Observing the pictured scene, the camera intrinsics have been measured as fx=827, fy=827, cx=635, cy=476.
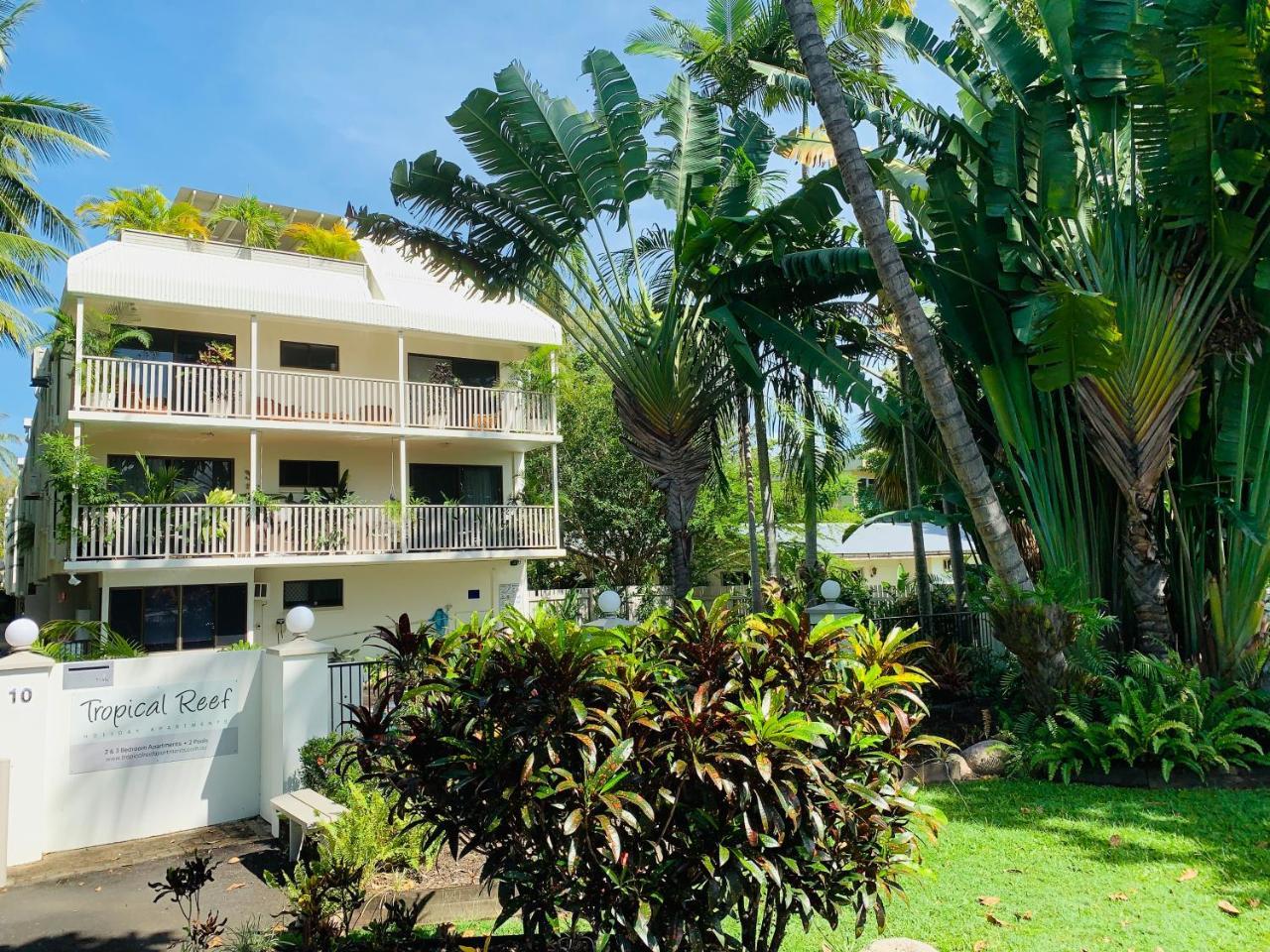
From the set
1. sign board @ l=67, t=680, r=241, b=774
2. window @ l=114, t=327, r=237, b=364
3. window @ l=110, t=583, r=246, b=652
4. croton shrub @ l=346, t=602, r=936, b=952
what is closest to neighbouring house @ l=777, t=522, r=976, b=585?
window @ l=110, t=583, r=246, b=652

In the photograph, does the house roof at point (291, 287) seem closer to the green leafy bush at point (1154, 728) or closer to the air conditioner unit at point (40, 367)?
the air conditioner unit at point (40, 367)

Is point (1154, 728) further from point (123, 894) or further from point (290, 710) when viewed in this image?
point (123, 894)

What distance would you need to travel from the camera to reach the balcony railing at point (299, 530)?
14617 mm

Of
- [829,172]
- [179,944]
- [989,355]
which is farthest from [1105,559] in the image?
[179,944]

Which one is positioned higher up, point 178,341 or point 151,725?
point 178,341

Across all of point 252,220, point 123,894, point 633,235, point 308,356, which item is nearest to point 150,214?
point 252,220

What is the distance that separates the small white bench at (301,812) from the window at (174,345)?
1233 cm

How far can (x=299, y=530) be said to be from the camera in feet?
Answer: 53.2

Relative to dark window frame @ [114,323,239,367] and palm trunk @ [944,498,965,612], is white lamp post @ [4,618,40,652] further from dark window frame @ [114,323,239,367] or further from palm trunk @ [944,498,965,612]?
palm trunk @ [944,498,965,612]

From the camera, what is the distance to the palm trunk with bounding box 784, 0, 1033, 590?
7.85m

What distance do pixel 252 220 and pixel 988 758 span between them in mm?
21222

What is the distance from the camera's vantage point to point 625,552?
2528 centimetres

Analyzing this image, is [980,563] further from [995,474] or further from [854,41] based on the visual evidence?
[854,41]

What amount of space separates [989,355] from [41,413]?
23181 millimetres
